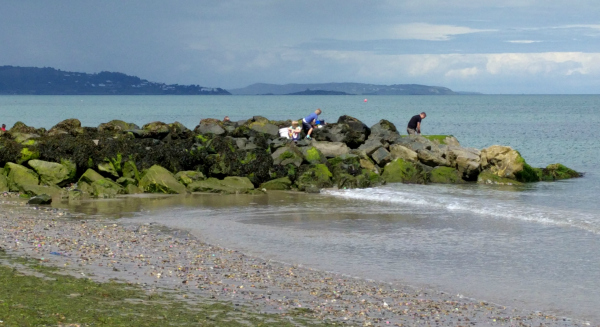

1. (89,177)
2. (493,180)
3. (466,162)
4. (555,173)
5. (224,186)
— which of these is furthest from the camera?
(555,173)

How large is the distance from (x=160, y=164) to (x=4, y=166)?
5119 millimetres

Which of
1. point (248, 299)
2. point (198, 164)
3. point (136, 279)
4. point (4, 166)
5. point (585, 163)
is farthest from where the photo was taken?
point (585, 163)

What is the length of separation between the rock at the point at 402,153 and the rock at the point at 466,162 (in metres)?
1.47

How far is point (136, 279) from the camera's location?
9.53 meters

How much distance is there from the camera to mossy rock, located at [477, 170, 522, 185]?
26.3 metres

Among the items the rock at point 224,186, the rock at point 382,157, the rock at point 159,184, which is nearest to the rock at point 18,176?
the rock at point 159,184

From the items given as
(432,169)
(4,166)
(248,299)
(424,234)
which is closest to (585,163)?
(432,169)

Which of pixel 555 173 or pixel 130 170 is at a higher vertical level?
pixel 130 170

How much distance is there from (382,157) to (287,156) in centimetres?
446

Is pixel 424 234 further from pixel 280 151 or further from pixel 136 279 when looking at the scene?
pixel 280 151

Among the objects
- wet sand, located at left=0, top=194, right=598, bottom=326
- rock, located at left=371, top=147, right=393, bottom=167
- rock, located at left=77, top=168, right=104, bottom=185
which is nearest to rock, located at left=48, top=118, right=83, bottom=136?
rock, located at left=77, top=168, right=104, bottom=185

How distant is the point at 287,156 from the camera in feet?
82.5

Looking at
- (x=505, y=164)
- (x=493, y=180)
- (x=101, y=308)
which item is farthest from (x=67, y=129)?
(x=101, y=308)

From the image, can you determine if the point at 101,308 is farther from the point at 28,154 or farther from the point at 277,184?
the point at 28,154
